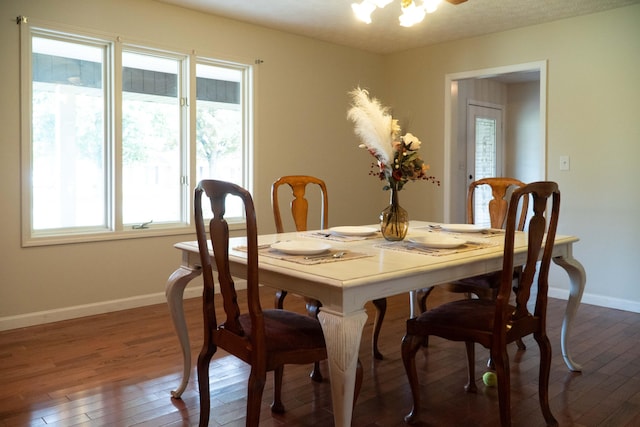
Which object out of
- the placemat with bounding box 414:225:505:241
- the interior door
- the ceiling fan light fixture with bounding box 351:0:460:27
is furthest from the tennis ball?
the interior door

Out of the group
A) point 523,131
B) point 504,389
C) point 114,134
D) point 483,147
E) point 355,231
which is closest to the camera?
point 504,389

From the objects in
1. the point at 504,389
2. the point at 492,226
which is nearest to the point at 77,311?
the point at 492,226

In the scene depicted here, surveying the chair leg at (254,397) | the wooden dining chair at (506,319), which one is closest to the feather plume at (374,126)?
the wooden dining chair at (506,319)

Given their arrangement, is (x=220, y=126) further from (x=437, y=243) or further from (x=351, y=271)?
(x=351, y=271)

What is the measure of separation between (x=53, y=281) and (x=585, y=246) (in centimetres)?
407

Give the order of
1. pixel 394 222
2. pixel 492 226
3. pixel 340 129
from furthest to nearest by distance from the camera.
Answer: pixel 340 129
pixel 492 226
pixel 394 222

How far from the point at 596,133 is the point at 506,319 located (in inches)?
113

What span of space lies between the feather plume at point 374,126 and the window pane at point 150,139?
2.35 m

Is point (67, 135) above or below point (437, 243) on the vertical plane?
above

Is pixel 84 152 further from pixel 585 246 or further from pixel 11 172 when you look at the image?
pixel 585 246

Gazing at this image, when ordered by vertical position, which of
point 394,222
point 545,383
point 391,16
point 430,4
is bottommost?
point 545,383

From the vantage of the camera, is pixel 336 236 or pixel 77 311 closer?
pixel 336 236

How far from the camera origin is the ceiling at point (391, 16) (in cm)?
397

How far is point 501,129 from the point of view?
686 centimetres
